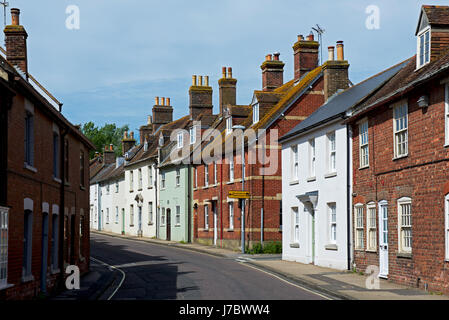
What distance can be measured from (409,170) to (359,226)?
16.5 feet

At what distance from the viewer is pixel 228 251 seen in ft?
130

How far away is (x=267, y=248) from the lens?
125 feet

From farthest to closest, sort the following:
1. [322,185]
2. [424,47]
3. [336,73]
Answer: [336,73] < [322,185] < [424,47]

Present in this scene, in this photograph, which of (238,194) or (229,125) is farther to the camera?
(229,125)

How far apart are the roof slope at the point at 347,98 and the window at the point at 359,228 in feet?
12.6

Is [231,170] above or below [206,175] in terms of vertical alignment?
above

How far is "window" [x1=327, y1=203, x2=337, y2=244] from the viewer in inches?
→ 1106

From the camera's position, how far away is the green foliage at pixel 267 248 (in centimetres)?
3778

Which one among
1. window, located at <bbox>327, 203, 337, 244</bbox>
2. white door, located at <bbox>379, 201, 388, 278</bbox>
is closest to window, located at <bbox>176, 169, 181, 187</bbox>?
window, located at <bbox>327, 203, 337, 244</bbox>

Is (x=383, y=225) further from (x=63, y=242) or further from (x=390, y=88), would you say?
(x=63, y=242)

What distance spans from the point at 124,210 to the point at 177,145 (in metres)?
14.0

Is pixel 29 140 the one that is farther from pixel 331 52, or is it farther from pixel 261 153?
pixel 261 153

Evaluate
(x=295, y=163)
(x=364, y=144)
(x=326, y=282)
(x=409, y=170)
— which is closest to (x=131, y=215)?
(x=295, y=163)
